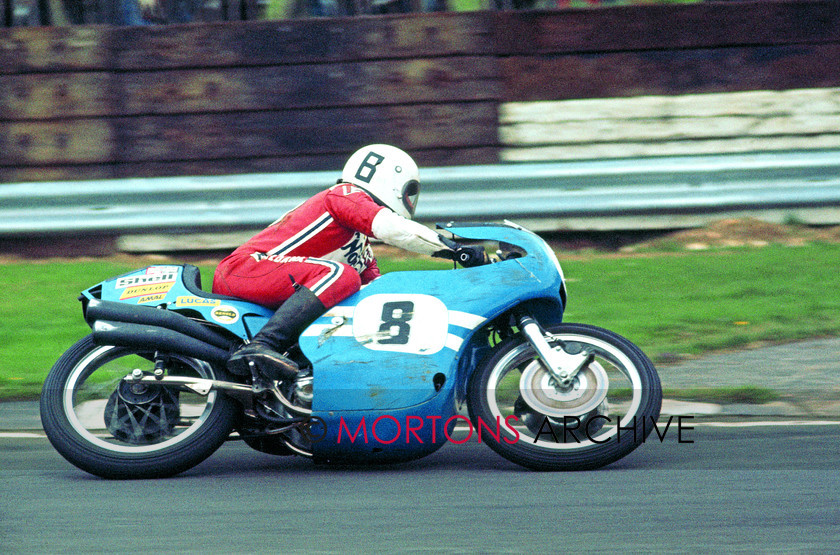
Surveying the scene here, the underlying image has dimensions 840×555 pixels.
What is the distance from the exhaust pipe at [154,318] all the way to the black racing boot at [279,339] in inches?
6.5

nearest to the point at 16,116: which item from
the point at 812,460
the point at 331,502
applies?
the point at 331,502

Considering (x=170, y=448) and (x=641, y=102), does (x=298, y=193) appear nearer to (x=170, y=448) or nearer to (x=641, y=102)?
(x=641, y=102)

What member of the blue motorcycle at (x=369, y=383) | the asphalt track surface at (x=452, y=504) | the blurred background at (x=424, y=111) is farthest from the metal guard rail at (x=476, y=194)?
the blue motorcycle at (x=369, y=383)

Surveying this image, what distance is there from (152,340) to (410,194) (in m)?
1.29

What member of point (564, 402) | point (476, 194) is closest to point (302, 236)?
point (564, 402)

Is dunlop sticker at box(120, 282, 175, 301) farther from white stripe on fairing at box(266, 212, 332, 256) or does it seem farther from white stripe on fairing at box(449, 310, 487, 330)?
white stripe on fairing at box(449, 310, 487, 330)

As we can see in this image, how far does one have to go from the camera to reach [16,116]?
10086 millimetres

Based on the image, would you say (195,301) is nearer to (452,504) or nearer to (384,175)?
(384,175)

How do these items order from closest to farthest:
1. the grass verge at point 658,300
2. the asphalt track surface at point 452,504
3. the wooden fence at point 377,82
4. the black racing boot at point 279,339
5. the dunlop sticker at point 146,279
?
the asphalt track surface at point 452,504, the black racing boot at point 279,339, the dunlop sticker at point 146,279, the grass verge at point 658,300, the wooden fence at point 377,82

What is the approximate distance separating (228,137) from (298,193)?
997mm

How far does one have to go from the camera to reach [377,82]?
10195mm

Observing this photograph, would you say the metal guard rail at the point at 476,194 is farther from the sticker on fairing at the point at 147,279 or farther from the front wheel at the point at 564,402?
the front wheel at the point at 564,402

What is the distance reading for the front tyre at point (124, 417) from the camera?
14.6ft

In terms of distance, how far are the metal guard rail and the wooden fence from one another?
440mm
